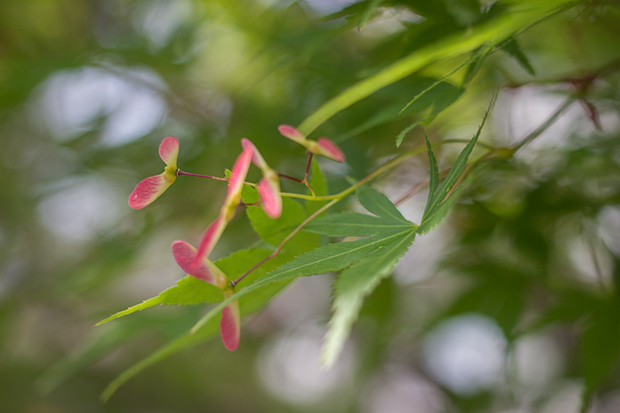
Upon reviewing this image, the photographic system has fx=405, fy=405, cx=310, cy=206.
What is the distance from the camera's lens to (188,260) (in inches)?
8.0

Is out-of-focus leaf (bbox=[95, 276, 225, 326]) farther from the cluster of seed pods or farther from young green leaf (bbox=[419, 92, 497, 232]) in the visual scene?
young green leaf (bbox=[419, 92, 497, 232])

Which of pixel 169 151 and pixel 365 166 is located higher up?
pixel 169 151

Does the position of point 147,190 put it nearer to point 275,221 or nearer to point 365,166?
point 275,221

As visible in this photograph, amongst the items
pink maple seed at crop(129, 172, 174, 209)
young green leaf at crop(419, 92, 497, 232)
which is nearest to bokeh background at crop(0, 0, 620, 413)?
young green leaf at crop(419, 92, 497, 232)

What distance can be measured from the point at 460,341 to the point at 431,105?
585mm

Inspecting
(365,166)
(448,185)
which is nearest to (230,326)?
(448,185)

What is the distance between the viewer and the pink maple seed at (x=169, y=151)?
224mm

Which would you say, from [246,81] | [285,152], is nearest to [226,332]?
[285,152]

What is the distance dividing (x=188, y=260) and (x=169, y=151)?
6cm

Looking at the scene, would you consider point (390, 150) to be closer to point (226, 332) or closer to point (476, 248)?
point (476, 248)

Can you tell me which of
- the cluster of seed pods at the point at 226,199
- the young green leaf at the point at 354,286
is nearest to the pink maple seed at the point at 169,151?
the cluster of seed pods at the point at 226,199

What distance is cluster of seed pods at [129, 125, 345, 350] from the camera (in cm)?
17

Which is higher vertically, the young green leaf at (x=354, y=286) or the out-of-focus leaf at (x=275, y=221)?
the young green leaf at (x=354, y=286)

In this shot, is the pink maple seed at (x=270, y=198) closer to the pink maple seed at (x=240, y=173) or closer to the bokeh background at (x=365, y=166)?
the pink maple seed at (x=240, y=173)
